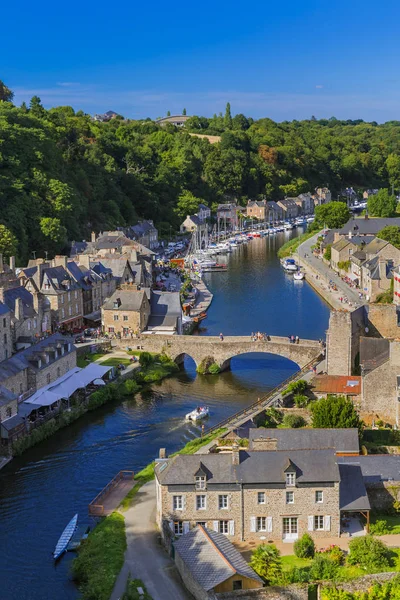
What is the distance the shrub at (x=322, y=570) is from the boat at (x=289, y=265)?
205ft

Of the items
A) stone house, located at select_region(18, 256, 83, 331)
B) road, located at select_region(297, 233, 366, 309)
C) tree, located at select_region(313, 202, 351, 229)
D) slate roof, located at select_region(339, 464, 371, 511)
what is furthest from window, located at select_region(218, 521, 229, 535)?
tree, located at select_region(313, 202, 351, 229)

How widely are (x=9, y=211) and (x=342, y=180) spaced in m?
113

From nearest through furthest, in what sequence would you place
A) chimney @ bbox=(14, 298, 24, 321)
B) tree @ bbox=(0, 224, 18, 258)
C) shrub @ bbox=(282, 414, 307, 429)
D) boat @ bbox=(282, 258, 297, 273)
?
shrub @ bbox=(282, 414, 307, 429) < chimney @ bbox=(14, 298, 24, 321) < tree @ bbox=(0, 224, 18, 258) < boat @ bbox=(282, 258, 297, 273)

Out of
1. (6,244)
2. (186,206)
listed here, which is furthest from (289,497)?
(186,206)

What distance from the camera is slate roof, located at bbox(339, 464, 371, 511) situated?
2673cm

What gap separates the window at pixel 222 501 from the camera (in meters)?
26.4

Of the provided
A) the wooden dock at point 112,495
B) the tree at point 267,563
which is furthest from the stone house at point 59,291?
the tree at point 267,563

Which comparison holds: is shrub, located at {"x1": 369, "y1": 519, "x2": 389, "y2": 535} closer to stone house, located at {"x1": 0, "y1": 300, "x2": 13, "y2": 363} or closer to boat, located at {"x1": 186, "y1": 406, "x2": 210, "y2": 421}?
boat, located at {"x1": 186, "y1": 406, "x2": 210, "y2": 421}

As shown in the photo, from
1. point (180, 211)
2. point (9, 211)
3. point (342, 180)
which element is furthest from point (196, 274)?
point (342, 180)

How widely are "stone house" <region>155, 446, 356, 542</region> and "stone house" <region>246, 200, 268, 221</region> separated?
350 feet

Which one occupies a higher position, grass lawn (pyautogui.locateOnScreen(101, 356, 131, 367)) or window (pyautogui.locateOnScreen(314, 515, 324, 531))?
grass lawn (pyautogui.locateOnScreen(101, 356, 131, 367))

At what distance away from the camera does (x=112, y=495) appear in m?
30.8

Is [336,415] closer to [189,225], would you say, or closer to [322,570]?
[322,570]

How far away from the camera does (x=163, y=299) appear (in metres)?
53.8
